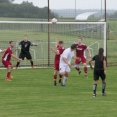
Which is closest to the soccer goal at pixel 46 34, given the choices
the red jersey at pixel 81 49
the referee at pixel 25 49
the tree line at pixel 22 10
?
the tree line at pixel 22 10

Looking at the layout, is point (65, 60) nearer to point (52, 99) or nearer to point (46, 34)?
point (52, 99)

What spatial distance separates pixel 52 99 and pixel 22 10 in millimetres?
17820

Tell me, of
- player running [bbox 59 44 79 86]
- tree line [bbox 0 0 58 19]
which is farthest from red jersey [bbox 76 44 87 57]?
tree line [bbox 0 0 58 19]

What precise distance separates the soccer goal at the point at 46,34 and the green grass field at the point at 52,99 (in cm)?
714

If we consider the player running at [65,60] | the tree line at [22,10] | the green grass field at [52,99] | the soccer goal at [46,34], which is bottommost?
the green grass field at [52,99]

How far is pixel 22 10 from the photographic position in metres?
35.7

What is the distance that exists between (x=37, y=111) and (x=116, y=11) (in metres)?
22.7

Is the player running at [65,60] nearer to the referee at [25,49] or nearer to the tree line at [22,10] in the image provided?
the referee at [25,49]

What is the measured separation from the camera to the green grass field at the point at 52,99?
1573 centimetres

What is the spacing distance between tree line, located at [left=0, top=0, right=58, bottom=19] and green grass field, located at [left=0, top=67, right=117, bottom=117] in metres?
8.98

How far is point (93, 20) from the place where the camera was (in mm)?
35438

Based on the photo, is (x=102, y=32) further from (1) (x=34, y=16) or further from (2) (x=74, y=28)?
(1) (x=34, y=16)

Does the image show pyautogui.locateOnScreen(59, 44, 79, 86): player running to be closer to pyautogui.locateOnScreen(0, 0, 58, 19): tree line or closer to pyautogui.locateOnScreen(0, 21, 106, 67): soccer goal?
pyautogui.locateOnScreen(0, 21, 106, 67): soccer goal

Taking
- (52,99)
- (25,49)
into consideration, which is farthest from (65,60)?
(25,49)
